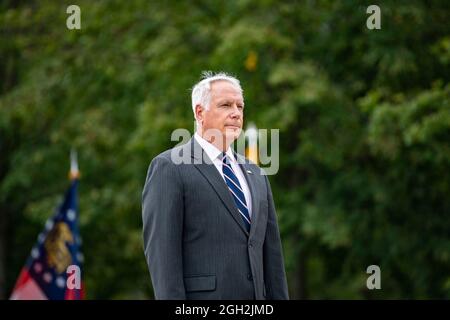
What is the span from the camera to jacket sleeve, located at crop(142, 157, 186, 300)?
13.7 ft

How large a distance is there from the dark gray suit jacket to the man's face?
187 millimetres

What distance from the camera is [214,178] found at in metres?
4.35

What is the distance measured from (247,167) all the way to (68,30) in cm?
1394

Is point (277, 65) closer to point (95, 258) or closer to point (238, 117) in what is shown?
point (95, 258)

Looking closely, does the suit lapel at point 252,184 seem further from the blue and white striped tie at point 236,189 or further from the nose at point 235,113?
the nose at point 235,113

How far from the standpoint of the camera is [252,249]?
170 inches

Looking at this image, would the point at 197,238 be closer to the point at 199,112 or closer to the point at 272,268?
the point at 272,268

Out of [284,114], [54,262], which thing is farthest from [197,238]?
[284,114]

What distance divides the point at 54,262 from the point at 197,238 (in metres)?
6.65

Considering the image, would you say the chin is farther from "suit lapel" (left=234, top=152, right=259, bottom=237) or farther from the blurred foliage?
the blurred foliage

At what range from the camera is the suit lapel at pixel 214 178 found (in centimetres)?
430

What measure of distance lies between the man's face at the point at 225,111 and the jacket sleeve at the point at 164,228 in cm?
26

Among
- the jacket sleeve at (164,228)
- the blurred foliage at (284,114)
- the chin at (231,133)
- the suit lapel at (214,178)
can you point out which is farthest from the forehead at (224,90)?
the blurred foliage at (284,114)

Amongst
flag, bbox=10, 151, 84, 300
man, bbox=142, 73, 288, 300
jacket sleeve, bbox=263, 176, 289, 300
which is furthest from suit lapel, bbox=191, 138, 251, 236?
flag, bbox=10, 151, 84, 300
